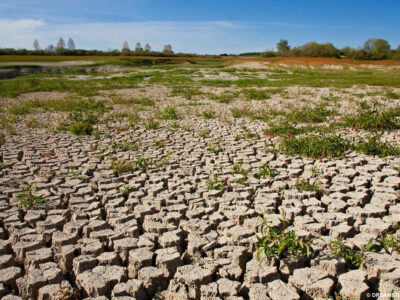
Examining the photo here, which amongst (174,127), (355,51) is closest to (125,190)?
(174,127)

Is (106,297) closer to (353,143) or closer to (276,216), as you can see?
(276,216)

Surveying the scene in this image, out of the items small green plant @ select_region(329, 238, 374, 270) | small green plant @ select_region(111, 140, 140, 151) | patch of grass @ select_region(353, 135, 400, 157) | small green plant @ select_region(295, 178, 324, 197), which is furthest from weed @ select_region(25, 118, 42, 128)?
small green plant @ select_region(329, 238, 374, 270)

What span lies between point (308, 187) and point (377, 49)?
196ft

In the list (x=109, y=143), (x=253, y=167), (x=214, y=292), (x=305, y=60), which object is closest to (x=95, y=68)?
(x=305, y=60)

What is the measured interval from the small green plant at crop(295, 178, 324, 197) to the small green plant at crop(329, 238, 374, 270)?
1378mm

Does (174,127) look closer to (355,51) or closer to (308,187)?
(308,187)

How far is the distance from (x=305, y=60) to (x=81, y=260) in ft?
161

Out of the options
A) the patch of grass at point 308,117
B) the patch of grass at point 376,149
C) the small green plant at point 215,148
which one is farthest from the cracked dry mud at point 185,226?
the patch of grass at point 308,117

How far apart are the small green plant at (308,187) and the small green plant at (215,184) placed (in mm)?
1077

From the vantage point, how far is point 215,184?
4883 mm

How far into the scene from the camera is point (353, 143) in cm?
665

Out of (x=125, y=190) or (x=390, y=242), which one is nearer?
(x=390, y=242)

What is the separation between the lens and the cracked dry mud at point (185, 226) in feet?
8.96

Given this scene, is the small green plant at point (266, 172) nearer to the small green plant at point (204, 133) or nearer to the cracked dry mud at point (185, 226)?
the cracked dry mud at point (185, 226)
